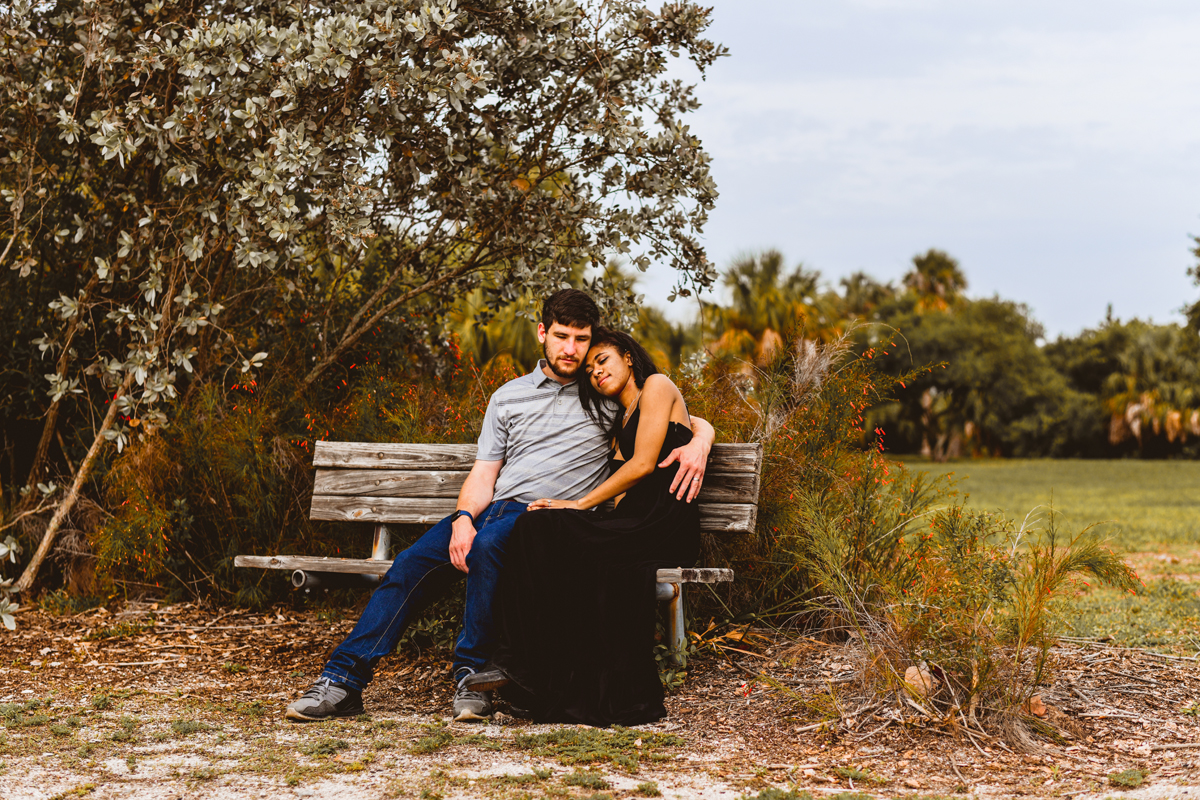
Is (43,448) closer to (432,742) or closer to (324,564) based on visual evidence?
(324,564)

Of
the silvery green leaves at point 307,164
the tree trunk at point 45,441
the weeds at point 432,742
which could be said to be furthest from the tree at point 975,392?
the weeds at point 432,742

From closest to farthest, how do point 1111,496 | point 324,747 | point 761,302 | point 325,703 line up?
point 324,747
point 325,703
point 1111,496
point 761,302

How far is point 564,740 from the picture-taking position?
366 centimetres

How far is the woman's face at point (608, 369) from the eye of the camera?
440cm

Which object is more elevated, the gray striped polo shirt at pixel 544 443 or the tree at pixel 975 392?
the tree at pixel 975 392

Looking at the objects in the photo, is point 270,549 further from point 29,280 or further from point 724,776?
point 724,776

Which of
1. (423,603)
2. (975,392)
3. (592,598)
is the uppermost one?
(975,392)

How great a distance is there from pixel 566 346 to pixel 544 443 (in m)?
0.42

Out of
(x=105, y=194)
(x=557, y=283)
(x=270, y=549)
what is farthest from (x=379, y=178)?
(x=270, y=549)

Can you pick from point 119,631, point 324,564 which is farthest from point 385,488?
point 119,631

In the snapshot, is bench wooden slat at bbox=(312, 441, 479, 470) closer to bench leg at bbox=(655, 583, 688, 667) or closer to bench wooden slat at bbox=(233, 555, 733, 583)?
bench wooden slat at bbox=(233, 555, 733, 583)

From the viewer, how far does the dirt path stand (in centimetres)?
319

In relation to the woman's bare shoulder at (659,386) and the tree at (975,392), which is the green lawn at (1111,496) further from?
the tree at (975,392)

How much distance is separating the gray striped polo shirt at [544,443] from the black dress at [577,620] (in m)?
0.30
